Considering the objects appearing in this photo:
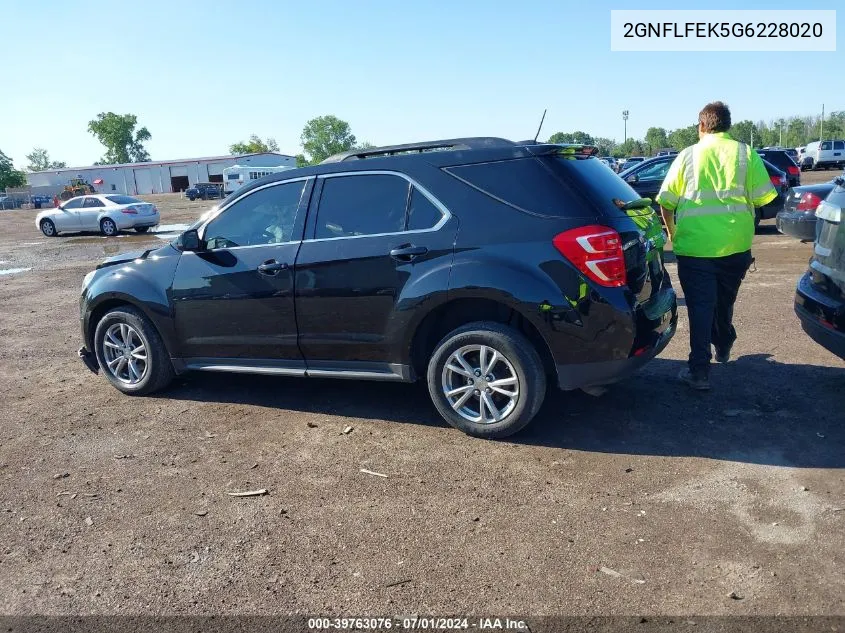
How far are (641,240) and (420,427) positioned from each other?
193 cm

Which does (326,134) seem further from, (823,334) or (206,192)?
(823,334)

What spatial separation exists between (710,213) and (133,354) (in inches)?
183

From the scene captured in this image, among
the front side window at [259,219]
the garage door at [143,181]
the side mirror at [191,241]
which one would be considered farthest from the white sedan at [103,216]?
the garage door at [143,181]

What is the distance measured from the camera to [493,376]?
443cm

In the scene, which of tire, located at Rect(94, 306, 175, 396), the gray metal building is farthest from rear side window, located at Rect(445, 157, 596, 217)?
the gray metal building

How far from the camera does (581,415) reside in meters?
4.86

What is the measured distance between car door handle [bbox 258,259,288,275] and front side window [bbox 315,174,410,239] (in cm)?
34

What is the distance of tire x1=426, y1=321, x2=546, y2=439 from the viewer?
14.1 ft

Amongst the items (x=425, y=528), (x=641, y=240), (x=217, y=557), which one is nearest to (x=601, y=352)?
(x=641, y=240)

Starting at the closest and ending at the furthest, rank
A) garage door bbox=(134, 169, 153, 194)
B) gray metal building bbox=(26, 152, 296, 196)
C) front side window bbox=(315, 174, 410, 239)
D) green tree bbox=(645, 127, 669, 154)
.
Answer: front side window bbox=(315, 174, 410, 239)
gray metal building bbox=(26, 152, 296, 196)
garage door bbox=(134, 169, 153, 194)
green tree bbox=(645, 127, 669, 154)

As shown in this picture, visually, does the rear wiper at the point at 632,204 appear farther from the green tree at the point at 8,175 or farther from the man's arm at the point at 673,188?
the green tree at the point at 8,175

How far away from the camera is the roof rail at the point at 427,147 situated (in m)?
4.59

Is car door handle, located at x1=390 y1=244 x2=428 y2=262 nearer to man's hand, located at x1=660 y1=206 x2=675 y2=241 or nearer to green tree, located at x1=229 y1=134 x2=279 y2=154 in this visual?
man's hand, located at x1=660 y1=206 x2=675 y2=241

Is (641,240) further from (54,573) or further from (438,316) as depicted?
(54,573)
